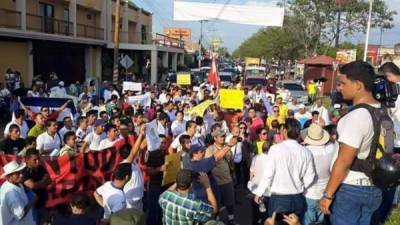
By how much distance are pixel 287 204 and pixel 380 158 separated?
1729 millimetres

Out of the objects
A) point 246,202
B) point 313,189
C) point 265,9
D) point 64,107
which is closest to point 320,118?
point 246,202

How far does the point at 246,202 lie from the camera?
9586 mm

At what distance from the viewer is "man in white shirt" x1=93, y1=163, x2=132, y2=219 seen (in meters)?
5.61

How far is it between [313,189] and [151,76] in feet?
121

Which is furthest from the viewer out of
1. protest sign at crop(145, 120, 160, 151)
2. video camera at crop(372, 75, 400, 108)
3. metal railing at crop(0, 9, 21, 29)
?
metal railing at crop(0, 9, 21, 29)

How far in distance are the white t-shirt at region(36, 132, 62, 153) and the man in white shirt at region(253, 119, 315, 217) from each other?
173 inches

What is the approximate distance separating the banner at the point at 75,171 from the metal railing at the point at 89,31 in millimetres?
29395

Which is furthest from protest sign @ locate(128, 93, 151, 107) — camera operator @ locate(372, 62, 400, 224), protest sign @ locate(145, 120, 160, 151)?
camera operator @ locate(372, 62, 400, 224)

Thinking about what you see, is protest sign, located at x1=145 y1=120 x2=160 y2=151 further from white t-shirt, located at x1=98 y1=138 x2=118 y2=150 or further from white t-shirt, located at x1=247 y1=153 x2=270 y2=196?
white t-shirt, located at x1=247 y1=153 x2=270 y2=196

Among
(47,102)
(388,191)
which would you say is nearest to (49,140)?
(47,102)

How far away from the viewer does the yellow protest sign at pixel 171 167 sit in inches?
284

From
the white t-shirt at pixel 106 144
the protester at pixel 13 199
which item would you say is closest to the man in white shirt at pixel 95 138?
the white t-shirt at pixel 106 144

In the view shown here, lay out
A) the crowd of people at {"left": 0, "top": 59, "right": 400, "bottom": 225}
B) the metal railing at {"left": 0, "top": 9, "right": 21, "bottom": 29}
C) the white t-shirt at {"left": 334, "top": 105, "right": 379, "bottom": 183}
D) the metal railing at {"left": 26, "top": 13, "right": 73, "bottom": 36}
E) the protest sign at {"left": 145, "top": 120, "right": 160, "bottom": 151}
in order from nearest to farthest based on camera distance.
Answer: the white t-shirt at {"left": 334, "top": 105, "right": 379, "bottom": 183} → the crowd of people at {"left": 0, "top": 59, "right": 400, "bottom": 225} → the protest sign at {"left": 145, "top": 120, "right": 160, "bottom": 151} → the metal railing at {"left": 0, "top": 9, "right": 21, "bottom": 29} → the metal railing at {"left": 26, "top": 13, "right": 73, "bottom": 36}

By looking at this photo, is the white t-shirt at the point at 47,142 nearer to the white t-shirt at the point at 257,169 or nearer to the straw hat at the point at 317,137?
the white t-shirt at the point at 257,169
